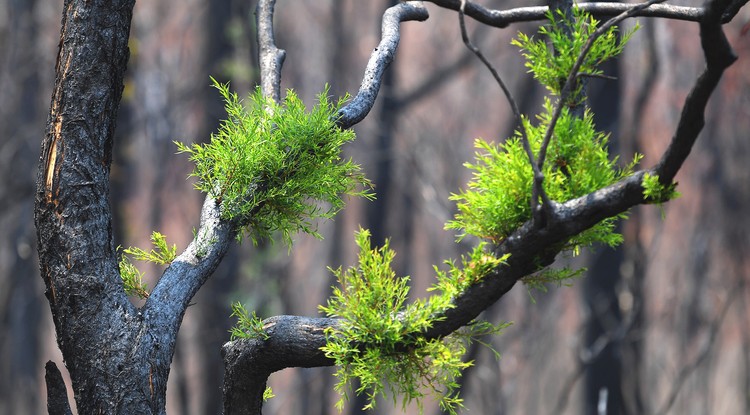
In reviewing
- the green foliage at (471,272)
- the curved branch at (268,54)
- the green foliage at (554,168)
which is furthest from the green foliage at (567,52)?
the curved branch at (268,54)

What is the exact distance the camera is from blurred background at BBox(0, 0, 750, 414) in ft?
18.7

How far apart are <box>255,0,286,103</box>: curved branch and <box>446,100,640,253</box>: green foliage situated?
0.38m

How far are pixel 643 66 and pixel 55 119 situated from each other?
18.0 ft

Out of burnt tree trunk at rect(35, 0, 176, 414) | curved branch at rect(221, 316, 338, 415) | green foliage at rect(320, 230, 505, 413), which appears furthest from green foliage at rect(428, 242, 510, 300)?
burnt tree trunk at rect(35, 0, 176, 414)

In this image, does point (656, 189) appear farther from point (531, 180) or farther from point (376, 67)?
point (376, 67)

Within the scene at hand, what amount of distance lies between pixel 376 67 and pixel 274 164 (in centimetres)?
27

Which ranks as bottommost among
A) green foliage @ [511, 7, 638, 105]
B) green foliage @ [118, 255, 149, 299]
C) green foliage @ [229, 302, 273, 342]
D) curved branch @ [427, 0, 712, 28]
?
green foliage @ [229, 302, 273, 342]

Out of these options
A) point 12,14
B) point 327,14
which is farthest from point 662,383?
point 12,14

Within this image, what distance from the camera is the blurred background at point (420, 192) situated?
570 centimetres

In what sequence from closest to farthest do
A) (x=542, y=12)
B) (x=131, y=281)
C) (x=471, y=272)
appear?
1. (x=471, y=272)
2. (x=131, y=281)
3. (x=542, y=12)

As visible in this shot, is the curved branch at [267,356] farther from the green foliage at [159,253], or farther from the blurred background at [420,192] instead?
the blurred background at [420,192]

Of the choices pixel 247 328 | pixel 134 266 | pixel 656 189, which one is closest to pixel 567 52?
pixel 656 189

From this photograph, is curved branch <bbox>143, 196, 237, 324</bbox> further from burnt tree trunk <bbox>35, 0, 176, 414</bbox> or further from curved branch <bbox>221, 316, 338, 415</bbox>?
curved branch <bbox>221, 316, 338, 415</bbox>

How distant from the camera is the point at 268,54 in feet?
5.00
